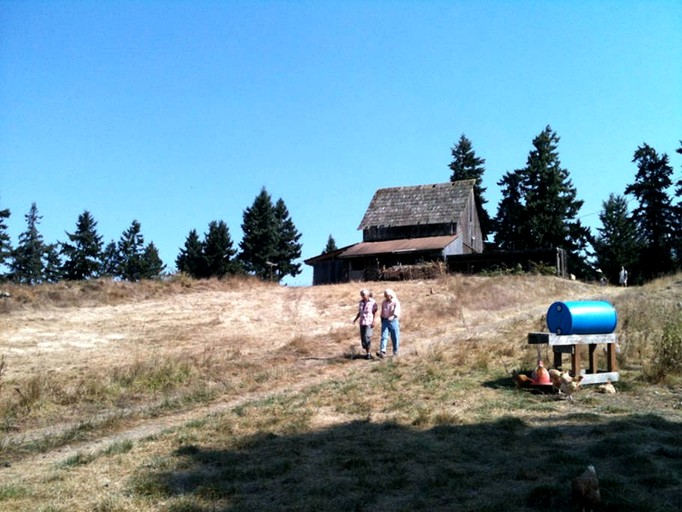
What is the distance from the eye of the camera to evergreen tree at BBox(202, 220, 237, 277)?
6662 centimetres

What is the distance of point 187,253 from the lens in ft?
244

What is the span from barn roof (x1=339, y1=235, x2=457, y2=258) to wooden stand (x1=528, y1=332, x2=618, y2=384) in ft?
87.8

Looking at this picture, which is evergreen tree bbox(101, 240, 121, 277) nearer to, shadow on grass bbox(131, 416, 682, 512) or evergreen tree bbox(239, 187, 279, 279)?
evergreen tree bbox(239, 187, 279, 279)

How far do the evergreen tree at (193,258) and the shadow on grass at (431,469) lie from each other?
61.9m

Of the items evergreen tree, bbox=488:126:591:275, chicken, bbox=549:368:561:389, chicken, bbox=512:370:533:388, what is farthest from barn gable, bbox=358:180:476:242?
chicken, bbox=549:368:561:389

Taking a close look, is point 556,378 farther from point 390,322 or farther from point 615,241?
point 615,241

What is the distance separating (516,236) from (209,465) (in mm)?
54538

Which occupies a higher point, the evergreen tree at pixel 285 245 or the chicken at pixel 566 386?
the evergreen tree at pixel 285 245

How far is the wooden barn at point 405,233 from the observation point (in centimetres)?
3844

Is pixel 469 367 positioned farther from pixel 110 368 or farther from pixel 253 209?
pixel 253 209

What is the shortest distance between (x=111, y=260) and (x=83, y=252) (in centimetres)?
982

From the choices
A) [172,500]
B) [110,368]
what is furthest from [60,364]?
[172,500]

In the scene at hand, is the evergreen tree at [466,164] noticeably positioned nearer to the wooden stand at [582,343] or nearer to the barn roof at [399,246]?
the barn roof at [399,246]

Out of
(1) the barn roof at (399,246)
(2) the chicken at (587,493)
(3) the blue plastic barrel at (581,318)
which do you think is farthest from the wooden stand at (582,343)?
(1) the barn roof at (399,246)
